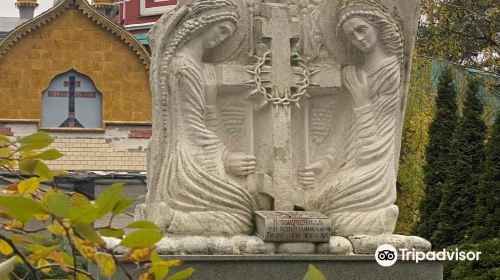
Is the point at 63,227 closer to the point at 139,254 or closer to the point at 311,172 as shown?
the point at 139,254

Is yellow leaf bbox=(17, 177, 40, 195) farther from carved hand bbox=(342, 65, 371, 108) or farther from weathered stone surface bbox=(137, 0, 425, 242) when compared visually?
carved hand bbox=(342, 65, 371, 108)

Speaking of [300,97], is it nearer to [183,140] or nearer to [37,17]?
[183,140]

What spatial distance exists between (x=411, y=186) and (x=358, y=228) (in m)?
10.3

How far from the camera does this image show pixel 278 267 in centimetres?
618

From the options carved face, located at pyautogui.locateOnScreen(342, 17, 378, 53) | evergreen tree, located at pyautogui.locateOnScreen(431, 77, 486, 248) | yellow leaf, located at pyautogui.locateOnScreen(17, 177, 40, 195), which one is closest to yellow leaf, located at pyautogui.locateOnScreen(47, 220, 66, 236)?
yellow leaf, located at pyautogui.locateOnScreen(17, 177, 40, 195)

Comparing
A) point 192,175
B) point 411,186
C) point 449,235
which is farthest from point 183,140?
point 411,186

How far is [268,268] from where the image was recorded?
6.18m

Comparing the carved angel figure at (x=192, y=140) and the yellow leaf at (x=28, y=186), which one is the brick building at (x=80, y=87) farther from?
the yellow leaf at (x=28, y=186)

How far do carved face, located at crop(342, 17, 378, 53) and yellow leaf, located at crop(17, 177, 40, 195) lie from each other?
390cm

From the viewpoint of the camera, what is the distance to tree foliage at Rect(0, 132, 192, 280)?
2557 millimetres

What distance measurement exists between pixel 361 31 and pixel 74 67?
23173 millimetres

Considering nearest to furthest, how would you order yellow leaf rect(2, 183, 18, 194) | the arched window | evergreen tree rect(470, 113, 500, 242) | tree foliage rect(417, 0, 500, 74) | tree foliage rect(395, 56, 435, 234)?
yellow leaf rect(2, 183, 18, 194) → evergreen tree rect(470, 113, 500, 242) → tree foliage rect(395, 56, 435, 234) → tree foliage rect(417, 0, 500, 74) → the arched window

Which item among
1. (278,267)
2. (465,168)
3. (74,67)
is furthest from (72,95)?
(278,267)

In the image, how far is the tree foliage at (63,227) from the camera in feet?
8.39
